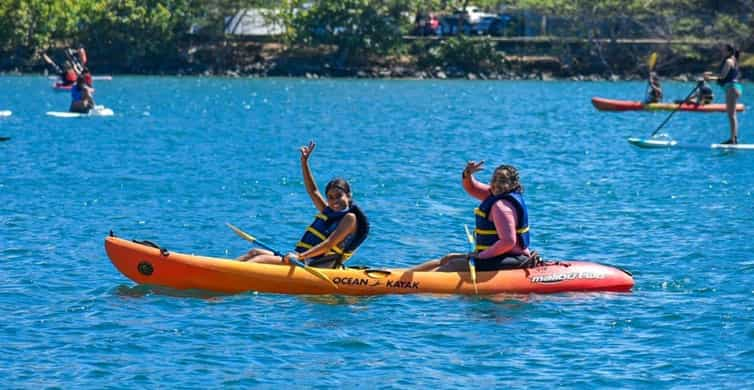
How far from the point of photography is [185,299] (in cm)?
1450

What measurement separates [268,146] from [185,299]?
22307mm

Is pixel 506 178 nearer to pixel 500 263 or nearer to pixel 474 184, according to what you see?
pixel 474 184

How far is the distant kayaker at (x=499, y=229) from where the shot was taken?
47.3ft

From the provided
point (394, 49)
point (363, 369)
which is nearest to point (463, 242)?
point (363, 369)

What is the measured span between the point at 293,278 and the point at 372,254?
3.86 metres

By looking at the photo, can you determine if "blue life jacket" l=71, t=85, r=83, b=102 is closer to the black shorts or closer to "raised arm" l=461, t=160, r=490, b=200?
"raised arm" l=461, t=160, r=490, b=200

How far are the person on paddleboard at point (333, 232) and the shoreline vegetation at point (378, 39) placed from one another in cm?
7048

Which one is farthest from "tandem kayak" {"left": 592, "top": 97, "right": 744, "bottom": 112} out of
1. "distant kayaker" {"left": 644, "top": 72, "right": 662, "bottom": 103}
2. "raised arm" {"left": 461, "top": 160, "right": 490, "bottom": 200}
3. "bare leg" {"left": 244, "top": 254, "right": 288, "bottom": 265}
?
"bare leg" {"left": 244, "top": 254, "right": 288, "bottom": 265}

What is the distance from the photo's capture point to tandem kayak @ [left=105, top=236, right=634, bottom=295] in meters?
14.5

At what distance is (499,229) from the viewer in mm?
14375

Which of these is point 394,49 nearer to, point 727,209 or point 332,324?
point 727,209

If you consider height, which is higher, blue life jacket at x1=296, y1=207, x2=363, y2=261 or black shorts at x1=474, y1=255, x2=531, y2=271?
blue life jacket at x1=296, y1=207, x2=363, y2=261

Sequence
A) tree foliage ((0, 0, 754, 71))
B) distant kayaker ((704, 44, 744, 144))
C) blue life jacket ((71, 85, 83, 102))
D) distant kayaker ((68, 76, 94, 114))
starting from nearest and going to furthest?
distant kayaker ((704, 44, 744, 144)), distant kayaker ((68, 76, 94, 114)), blue life jacket ((71, 85, 83, 102)), tree foliage ((0, 0, 754, 71))

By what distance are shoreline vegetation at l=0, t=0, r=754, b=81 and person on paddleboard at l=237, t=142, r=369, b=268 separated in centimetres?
7048
